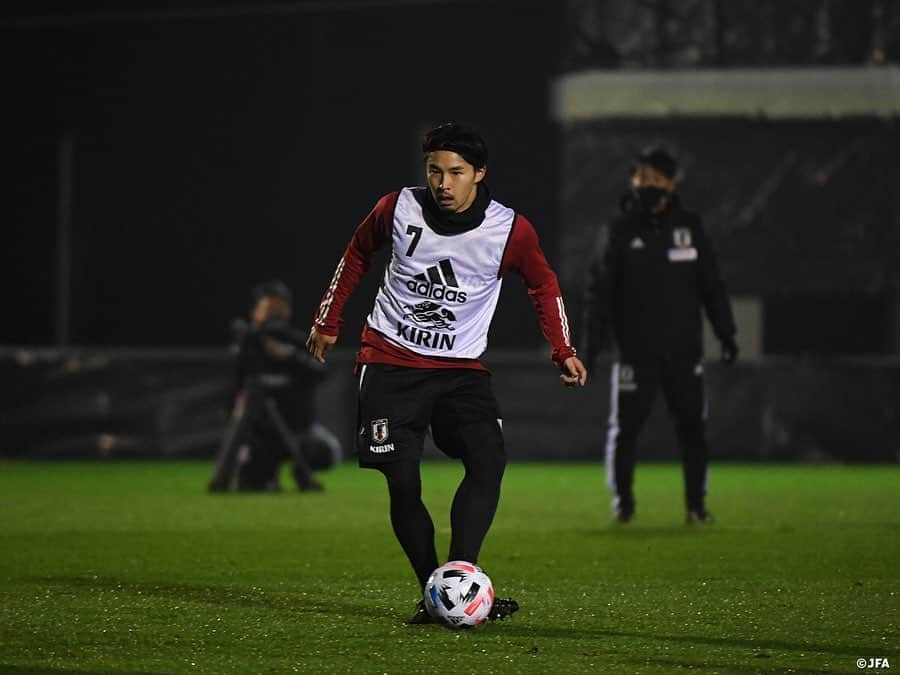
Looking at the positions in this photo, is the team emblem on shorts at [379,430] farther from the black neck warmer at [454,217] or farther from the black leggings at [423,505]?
the black neck warmer at [454,217]

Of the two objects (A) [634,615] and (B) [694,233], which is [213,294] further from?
(A) [634,615]

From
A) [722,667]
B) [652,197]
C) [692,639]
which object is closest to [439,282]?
[692,639]

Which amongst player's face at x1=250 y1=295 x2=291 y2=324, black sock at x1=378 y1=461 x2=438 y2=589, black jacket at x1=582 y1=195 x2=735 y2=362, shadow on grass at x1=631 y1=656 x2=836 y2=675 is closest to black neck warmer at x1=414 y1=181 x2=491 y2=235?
black sock at x1=378 y1=461 x2=438 y2=589

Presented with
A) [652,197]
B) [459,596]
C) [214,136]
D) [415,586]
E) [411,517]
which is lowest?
[415,586]

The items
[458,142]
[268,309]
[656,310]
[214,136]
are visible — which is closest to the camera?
[458,142]

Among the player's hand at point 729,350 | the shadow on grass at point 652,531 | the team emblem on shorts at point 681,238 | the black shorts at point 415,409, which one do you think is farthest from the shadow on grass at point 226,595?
the team emblem on shorts at point 681,238

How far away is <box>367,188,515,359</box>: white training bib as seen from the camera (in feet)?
22.7

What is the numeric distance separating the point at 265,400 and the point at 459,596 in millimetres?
8020

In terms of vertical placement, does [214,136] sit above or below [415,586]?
above

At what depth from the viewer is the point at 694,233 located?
10953 mm

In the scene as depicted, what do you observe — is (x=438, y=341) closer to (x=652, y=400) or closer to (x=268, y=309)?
(x=652, y=400)

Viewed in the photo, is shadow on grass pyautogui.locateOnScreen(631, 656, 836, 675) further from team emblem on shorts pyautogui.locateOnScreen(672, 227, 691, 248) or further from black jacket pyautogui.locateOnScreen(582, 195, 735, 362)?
team emblem on shorts pyautogui.locateOnScreen(672, 227, 691, 248)

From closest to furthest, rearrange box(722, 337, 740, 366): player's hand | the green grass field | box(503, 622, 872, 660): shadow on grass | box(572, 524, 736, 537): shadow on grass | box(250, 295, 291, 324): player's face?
the green grass field < box(503, 622, 872, 660): shadow on grass < box(572, 524, 736, 537): shadow on grass < box(722, 337, 740, 366): player's hand < box(250, 295, 291, 324): player's face

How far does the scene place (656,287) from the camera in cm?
1091
